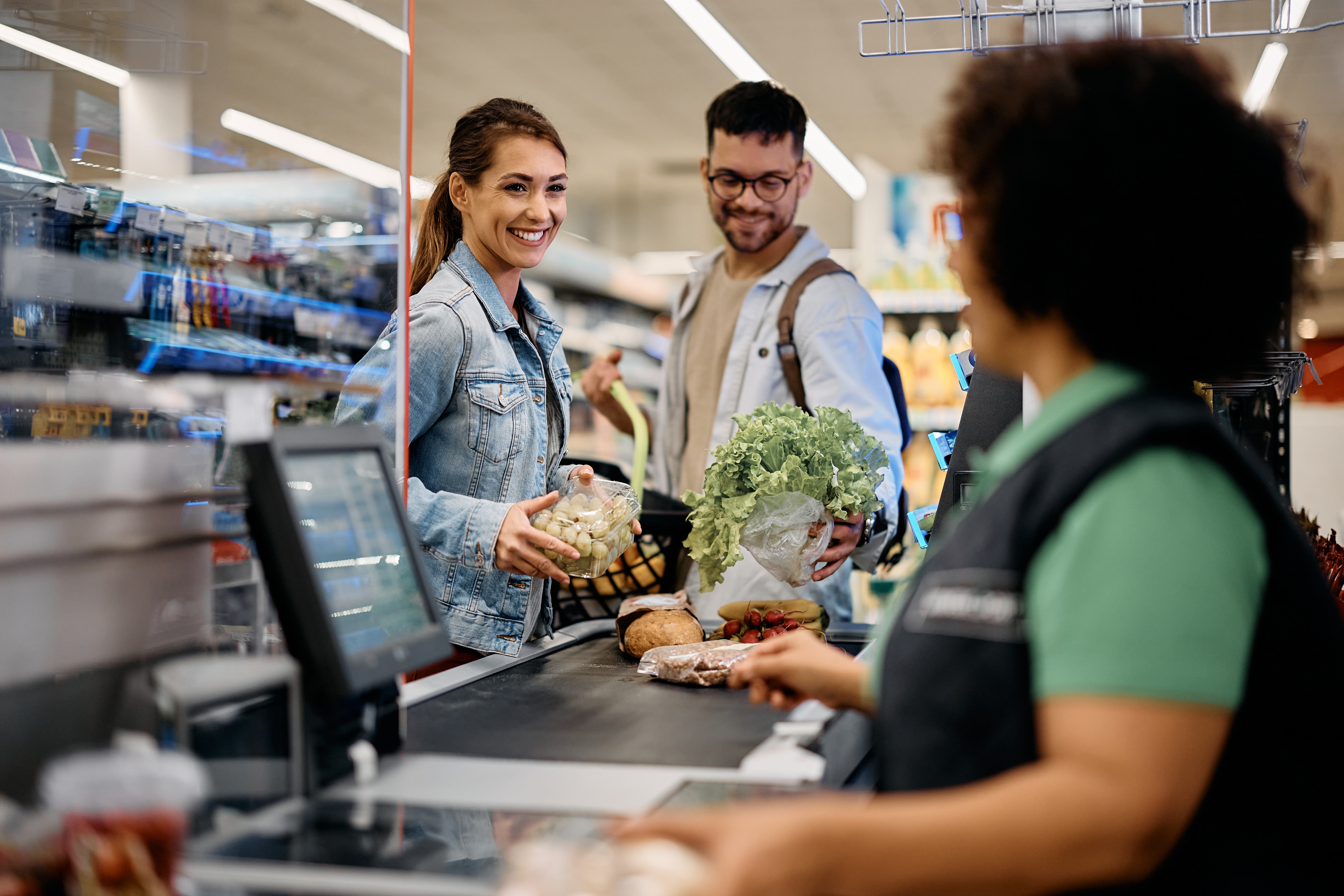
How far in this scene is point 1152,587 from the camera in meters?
0.75

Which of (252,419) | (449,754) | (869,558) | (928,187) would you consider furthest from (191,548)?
(928,187)

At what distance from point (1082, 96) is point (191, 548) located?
1012 millimetres

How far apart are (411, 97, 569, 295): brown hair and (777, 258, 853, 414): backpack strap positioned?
79 cm

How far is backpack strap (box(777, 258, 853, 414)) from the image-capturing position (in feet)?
9.46

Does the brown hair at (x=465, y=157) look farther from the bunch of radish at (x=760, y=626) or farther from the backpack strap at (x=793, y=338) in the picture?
the bunch of radish at (x=760, y=626)

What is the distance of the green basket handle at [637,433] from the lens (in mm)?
3002

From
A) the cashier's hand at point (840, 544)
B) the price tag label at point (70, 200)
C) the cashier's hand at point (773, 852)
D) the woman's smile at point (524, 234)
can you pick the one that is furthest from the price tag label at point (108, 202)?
the cashier's hand at point (773, 852)

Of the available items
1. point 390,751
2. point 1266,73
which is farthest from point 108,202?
point 1266,73

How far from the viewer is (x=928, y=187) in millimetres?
6891

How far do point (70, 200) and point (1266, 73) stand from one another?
7.80 metres

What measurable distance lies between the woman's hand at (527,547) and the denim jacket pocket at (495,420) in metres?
0.26

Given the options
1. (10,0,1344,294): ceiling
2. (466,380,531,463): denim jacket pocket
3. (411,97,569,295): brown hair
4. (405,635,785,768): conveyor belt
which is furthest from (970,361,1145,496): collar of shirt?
(411,97,569,295): brown hair

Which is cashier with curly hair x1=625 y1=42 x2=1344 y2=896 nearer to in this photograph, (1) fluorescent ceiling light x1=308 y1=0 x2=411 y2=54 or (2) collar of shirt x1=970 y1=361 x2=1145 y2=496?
(2) collar of shirt x1=970 y1=361 x2=1145 y2=496

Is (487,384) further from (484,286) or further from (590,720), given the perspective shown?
(590,720)
